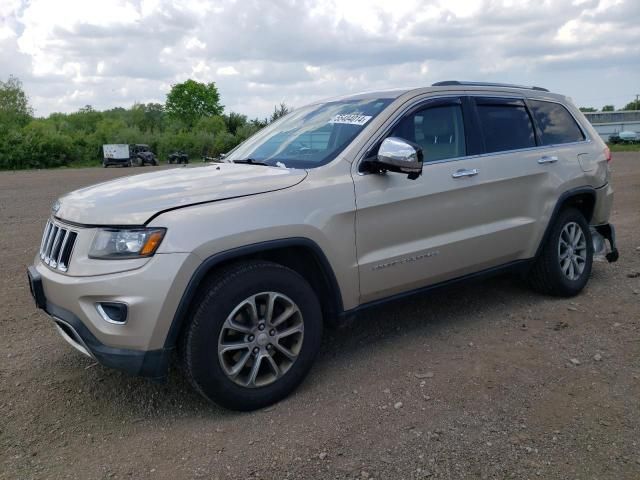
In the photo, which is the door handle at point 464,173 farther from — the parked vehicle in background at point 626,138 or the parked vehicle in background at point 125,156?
the parked vehicle in background at point 626,138

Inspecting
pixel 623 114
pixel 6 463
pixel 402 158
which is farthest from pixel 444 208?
pixel 623 114

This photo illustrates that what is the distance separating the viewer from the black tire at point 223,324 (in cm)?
316

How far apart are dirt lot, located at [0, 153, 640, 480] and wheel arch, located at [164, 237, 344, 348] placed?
54 centimetres

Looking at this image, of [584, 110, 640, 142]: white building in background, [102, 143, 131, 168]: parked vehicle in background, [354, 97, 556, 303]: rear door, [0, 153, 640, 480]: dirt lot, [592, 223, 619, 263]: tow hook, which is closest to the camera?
[0, 153, 640, 480]: dirt lot

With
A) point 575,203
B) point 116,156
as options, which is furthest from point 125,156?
point 575,203

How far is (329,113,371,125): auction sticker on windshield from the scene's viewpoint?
13.3ft

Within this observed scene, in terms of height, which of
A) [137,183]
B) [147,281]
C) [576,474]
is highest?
[137,183]

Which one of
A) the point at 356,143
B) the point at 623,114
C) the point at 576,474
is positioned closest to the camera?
the point at 576,474

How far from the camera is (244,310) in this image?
10.9ft

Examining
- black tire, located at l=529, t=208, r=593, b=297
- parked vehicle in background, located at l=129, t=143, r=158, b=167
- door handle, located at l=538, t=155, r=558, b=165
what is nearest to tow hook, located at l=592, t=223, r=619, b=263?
black tire, located at l=529, t=208, r=593, b=297

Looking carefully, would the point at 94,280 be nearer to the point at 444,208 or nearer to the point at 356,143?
the point at 356,143

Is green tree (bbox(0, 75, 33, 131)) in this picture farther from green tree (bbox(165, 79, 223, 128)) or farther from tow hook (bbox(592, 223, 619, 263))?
tow hook (bbox(592, 223, 619, 263))

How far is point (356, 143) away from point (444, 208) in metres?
0.82

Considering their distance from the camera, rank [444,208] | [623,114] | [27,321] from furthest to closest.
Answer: [623,114], [27,321], [444,208]
